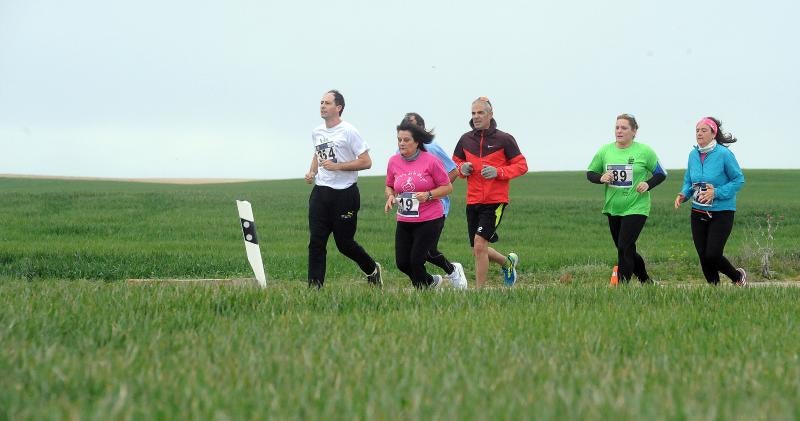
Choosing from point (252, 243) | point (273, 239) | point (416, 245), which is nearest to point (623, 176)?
point (416, 245)

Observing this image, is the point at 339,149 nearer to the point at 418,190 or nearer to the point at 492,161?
the point at 418,190

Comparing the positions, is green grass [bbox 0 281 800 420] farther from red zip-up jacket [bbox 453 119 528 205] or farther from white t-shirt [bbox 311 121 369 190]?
red zip-up jacket [bbox 453 119 528 205]

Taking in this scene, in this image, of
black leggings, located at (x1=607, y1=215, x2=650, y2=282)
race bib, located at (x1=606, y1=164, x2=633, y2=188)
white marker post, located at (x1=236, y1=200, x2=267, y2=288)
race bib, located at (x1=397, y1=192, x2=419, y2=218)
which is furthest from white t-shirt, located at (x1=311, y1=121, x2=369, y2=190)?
black leggings, located at (x1=607, y1=215, x2=650, y2=282)

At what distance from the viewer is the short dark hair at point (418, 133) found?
9.84 m

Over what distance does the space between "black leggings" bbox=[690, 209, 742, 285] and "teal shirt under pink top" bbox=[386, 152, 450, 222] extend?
9.92 ft

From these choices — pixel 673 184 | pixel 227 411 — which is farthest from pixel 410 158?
pixel 673 184

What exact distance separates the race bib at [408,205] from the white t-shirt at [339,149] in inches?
26.8

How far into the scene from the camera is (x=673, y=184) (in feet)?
169

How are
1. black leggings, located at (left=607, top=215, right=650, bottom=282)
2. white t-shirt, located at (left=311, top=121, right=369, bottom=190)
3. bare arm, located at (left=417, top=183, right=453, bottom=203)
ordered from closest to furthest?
bare arm, located at (left=417, top=183, right=453, bottom=203), white t-shirt, located at (left=311, top=121, right=369, bottom=190), black leggings, located at (left=607, top=215, right=650, bottom=282)

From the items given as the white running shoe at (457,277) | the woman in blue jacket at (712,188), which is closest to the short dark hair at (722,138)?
the woman in blue jacket at (712,188)

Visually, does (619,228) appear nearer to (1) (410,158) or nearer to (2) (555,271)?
(1) (410,158)

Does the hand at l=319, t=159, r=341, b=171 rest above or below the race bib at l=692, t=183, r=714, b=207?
above

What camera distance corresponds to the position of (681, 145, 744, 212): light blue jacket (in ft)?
34.5

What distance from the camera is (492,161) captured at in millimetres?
10594
